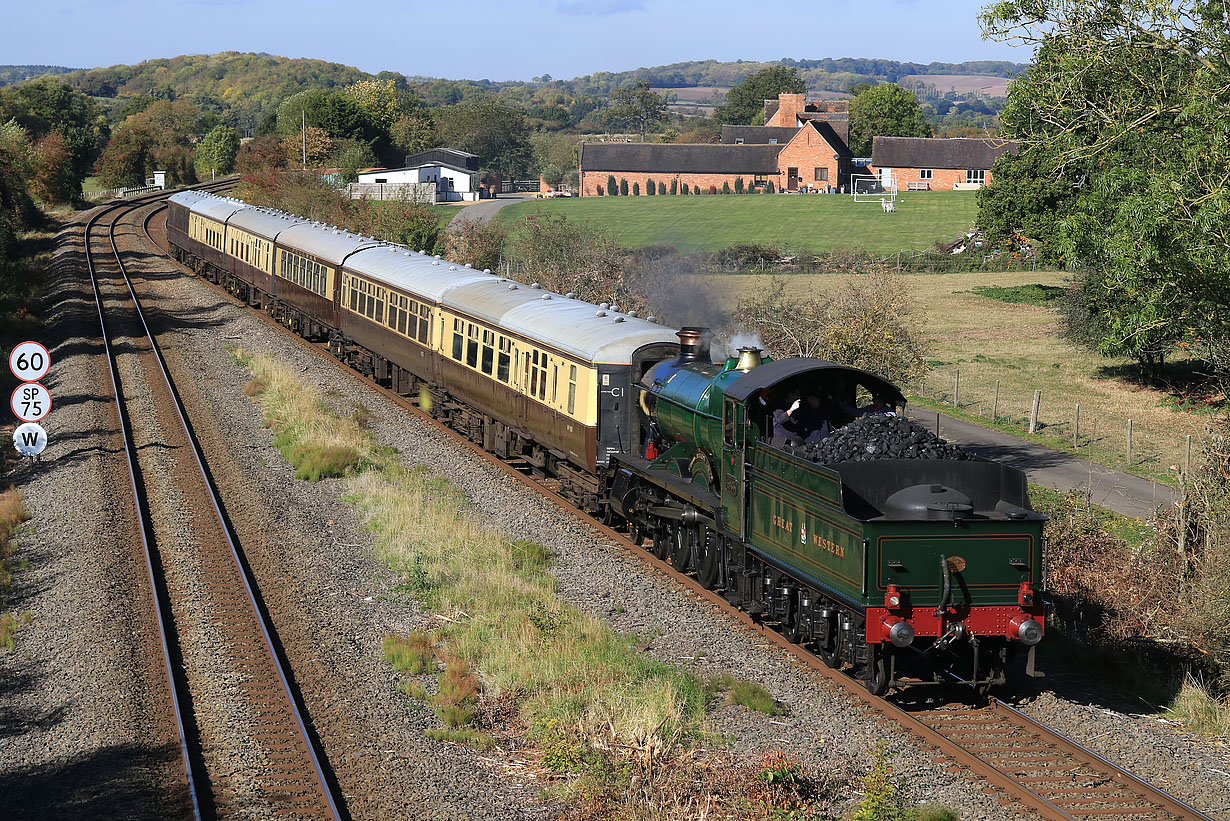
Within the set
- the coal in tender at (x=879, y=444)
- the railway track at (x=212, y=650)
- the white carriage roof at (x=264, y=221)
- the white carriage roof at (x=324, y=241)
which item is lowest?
the railway track at (x=212, y=650)

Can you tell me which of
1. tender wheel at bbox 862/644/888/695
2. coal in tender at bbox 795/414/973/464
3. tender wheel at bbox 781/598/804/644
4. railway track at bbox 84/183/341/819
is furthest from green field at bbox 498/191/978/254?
tender wheel at bbox 862/644/888/695

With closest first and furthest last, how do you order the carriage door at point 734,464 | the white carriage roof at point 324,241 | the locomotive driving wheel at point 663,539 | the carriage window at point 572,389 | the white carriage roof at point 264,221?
the carriage door at point 734,464 → the locomotive driving wheel at point 663,539 → the carriage window at point 572,389 → the white carriage roof at point 324,241 → the white carriage roof at point 264,221

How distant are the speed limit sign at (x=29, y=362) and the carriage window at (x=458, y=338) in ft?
25.4

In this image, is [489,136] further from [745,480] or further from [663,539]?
[745,480]

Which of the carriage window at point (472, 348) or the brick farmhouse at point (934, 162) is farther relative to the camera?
the brick farmhouse at point (934, 162)

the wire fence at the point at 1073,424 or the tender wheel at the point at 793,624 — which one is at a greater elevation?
the tender wheel at the point at 793,624

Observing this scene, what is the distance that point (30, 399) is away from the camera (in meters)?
21.6

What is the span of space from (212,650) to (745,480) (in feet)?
21.6

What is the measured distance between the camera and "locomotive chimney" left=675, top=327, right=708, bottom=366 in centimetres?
1725

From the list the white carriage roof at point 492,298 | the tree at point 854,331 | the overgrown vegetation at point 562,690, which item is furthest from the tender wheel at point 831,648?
the tree at point 854,331

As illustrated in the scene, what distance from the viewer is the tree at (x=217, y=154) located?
12406 centimetres

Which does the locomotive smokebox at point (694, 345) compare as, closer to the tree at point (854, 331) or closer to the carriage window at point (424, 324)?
the tree at point (854, 331)

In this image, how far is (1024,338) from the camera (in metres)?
50.7

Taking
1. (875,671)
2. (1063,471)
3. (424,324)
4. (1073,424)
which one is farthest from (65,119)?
(875,671)
